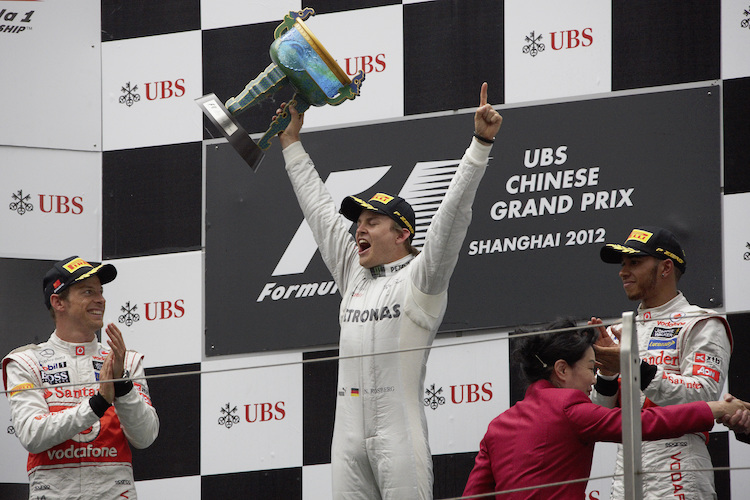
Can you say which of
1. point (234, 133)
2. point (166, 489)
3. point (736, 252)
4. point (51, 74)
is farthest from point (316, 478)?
point (51, 74)

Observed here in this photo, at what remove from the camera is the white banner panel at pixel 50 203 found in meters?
4.09

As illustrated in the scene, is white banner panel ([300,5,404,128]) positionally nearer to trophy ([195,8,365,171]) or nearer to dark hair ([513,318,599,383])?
trophy ([195,8,365,171])

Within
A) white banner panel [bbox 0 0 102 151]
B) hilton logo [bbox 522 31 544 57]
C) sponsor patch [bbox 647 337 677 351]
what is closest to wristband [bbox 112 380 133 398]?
sponsor patch [bbox 647 337 677 351]

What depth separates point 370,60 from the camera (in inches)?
152

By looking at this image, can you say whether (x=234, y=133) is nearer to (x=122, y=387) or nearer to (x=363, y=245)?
(x=363, y=245)

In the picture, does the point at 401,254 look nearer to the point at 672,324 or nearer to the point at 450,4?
the point at 672,324

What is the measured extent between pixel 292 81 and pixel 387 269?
54 cm

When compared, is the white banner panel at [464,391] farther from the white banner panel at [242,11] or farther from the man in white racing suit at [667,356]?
the white banner panel at [242,11]

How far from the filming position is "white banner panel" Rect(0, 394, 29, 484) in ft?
11.6

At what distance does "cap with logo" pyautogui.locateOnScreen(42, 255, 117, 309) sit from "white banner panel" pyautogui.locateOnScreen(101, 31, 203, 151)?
92cm

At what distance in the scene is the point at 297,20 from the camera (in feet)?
9.98

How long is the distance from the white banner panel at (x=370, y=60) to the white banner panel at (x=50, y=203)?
2.78ft

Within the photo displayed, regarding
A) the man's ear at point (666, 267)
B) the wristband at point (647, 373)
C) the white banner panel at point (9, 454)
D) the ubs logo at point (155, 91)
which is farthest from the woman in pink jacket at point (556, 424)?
the ubs logo at point (155, 91)

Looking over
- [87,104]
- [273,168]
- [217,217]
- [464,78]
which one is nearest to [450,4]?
[464,78]
